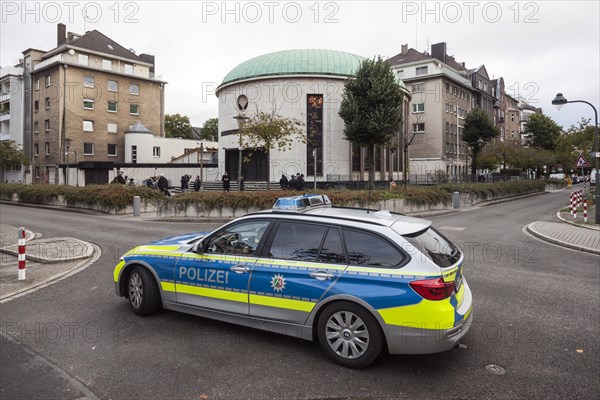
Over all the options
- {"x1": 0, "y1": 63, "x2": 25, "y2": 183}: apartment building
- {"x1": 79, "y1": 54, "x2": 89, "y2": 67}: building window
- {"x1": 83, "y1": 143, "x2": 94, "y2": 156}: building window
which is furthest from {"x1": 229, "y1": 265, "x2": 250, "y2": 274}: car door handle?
{"x1": 0, "y1": 63, "x2": 25, "y2": 183}: apartment building

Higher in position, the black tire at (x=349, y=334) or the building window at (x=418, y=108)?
the building window at (x=418, y=108)

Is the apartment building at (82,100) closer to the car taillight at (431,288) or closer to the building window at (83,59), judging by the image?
the building window at (83,59)

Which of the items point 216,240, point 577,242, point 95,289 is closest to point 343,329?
point 216,240

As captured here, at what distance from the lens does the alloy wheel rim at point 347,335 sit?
4145mm

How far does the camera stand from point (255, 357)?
4410 mm

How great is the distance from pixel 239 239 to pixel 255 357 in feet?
4.47

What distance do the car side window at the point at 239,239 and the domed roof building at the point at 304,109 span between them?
104 ft

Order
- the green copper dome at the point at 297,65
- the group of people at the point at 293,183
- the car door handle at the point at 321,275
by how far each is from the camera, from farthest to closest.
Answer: the green copper dome at the point at 297,65
the group of people at the point at 293,183
the car door handle at the point at 321,275

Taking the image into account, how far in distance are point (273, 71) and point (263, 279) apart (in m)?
35.6

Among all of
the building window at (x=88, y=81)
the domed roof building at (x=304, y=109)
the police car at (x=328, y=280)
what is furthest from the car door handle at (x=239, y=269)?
the building window at (x=88, y=81)

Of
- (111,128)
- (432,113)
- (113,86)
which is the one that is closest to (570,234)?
(432,113)

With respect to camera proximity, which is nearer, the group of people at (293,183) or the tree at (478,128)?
the group of people at (293,183)

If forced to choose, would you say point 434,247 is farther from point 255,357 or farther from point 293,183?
point 293,183

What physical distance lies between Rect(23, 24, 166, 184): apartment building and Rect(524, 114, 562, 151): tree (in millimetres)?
66362
